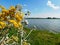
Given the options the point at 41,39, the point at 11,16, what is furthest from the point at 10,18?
the point at 41,39

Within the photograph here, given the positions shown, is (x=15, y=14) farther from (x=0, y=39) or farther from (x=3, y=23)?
(x=0, y=39)

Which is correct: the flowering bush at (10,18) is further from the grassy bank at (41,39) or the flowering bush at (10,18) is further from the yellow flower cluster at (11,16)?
the grassy bank at (41,39)

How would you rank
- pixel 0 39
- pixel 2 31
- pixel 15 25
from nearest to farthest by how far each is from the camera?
pixel 15 25, pixel 2 31, pixel 0 39

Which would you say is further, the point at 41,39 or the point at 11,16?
the point at 41,39

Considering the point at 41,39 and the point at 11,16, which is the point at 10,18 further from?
the point at 41,39

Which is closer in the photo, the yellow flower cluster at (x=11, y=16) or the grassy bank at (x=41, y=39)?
the yellow flower cluster at (x=11, y=16)

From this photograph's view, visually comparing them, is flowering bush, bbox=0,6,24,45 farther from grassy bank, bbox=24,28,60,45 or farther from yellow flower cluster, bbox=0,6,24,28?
grassy bank, bbox=24,28,60,45

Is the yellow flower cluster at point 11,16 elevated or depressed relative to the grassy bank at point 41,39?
elevated

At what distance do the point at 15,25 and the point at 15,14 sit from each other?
139mm

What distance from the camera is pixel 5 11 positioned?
2420 millimetres

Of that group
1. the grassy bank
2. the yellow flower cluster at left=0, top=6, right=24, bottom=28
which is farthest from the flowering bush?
the grassy bank

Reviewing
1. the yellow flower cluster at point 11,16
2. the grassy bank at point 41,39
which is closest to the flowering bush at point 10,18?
the yellow flower cluster at point 11,16

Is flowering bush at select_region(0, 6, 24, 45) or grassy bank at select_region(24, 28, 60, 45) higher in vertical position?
flowering bush at select_region(0, 6, 24, 45)

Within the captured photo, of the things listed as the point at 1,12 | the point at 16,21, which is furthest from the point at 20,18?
the point at 1,12
